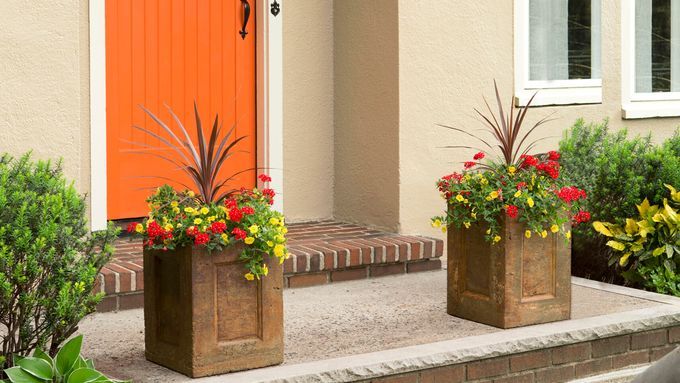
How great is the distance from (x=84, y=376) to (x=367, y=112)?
4.14 meters

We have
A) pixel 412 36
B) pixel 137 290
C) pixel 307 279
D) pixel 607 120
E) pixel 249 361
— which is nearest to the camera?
pixel 249 361

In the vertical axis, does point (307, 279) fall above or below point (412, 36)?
below

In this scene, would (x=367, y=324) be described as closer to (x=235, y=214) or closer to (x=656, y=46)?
(x=235, y=214)

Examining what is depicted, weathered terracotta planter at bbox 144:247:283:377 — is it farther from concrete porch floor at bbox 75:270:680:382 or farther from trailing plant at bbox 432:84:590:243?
trailing plant at bbox 432:84:590:243

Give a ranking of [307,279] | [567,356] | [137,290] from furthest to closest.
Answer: [307,279], [137,290], [567,356]

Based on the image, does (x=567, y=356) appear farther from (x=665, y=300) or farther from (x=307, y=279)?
(x=307, y=279)

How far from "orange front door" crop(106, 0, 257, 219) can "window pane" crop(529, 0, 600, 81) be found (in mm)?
2310

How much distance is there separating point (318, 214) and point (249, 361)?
135 inches

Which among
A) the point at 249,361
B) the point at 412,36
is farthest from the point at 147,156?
the point at 249,361

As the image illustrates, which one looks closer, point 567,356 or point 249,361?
point 249,361

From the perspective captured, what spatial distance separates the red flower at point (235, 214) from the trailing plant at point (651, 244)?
306 centimetres

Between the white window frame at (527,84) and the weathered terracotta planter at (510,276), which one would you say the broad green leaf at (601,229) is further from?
the white window frame at (527,84)

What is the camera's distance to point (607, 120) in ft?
29.6

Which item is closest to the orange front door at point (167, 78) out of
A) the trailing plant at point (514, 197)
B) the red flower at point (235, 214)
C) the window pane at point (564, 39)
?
the trailing plant at point (514, 197)
